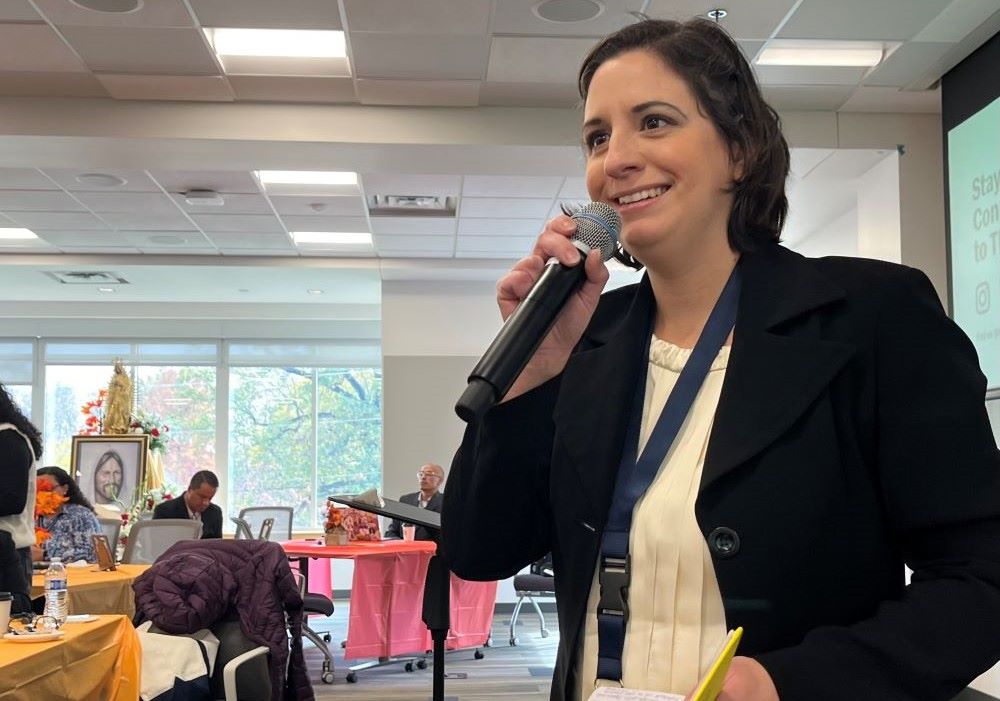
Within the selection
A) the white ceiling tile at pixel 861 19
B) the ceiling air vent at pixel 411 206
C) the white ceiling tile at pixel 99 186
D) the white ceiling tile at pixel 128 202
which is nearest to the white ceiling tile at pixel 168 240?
the white ceiling tile at pixel 128 202

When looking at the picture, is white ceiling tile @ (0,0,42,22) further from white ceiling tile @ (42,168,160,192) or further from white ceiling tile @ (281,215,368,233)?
white ceiling tile @ (281,215,368,233)

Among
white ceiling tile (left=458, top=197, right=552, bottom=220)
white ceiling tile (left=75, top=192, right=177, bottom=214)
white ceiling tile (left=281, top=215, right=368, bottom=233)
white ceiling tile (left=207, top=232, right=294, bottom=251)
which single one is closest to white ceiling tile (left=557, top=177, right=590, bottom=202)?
white ceiling tile (left=458, top=197, right=552, bottom=220)

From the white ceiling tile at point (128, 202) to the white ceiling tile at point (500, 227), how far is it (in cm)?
262

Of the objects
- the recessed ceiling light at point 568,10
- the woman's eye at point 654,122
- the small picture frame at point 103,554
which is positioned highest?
the recessed ceiling light at point 568,10

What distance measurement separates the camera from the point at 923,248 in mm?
6746

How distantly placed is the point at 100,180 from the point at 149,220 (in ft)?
4.39

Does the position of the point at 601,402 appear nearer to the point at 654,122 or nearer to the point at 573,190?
the point at 654,122

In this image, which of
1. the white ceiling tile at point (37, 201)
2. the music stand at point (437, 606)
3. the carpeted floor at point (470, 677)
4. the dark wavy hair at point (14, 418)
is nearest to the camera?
the music stand at point (437, 606)

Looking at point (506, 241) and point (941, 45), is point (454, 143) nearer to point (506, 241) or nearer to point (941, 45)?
point (941, 45)

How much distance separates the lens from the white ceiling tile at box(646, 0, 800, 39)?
5.26 metres

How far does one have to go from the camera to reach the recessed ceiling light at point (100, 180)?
797cm

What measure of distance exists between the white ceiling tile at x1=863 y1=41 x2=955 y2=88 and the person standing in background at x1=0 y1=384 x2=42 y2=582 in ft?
16.5

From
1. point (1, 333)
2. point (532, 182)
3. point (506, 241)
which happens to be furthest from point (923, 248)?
point (1, 333)

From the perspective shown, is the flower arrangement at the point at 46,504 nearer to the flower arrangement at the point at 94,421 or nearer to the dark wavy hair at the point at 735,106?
the flower arrangement at the point at 94,421
